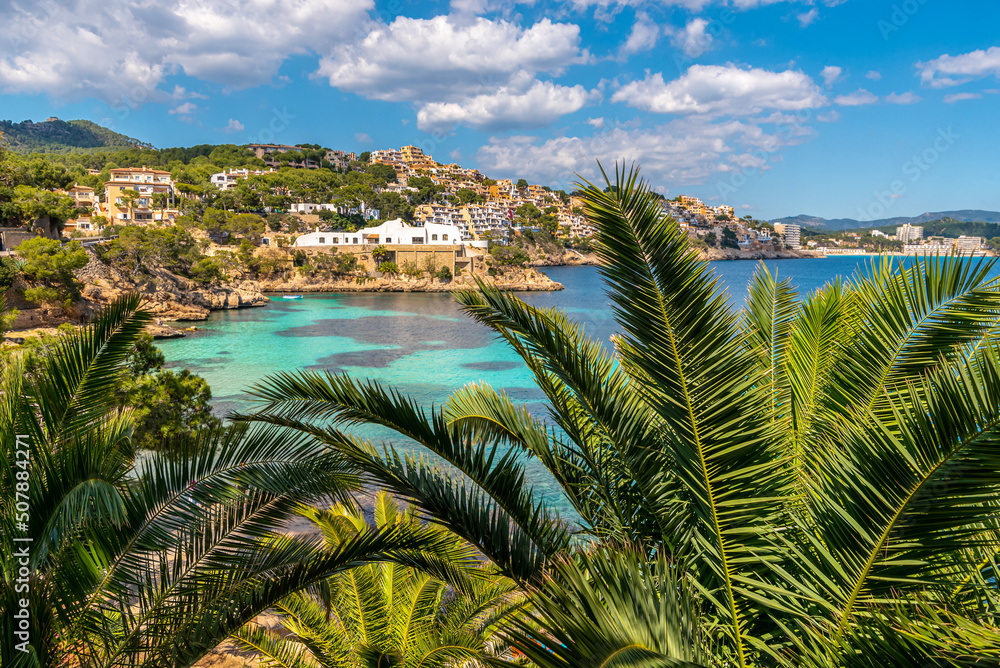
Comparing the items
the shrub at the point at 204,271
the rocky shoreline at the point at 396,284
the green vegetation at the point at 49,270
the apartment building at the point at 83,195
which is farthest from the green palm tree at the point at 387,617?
the apartment building at the point at 83,195

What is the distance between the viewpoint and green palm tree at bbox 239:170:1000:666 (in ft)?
7.01

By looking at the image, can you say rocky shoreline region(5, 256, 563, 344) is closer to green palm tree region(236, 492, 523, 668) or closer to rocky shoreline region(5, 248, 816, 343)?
rocky shoreline region(5, 248, 816, 343)

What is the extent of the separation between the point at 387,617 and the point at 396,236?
65.4 meters

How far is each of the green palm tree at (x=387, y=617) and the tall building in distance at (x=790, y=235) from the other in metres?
166

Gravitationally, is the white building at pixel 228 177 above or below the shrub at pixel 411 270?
above

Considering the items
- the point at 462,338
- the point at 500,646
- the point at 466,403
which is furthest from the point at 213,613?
the point at 462,338

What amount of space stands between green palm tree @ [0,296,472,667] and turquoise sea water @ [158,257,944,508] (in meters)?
10.3

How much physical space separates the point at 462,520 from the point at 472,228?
95.6 metres

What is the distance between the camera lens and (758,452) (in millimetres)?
2963

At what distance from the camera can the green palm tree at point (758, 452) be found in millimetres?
2137

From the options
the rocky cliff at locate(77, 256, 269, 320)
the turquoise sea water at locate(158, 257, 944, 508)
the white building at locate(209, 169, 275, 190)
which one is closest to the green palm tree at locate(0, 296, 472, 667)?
the turquoise sea water at locate(158, 257, 944, 508)

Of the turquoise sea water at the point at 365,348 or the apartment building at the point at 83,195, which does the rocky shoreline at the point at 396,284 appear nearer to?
the turquoise sea water at the point at 365,348

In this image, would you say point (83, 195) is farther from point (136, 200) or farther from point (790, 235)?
point (790, 235)

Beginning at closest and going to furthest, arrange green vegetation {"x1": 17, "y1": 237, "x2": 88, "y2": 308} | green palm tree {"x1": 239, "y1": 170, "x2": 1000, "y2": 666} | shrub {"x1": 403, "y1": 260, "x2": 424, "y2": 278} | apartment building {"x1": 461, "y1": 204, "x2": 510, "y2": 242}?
1. green palm tree {"x1": 239, "y1": 170, "x2": 1000, "y2": 666}
2. green vegetation {"x1": 17, "y1": 237, "x2": 88, "y2": 308}
3. shrub {"x1": 403, "y1": 260, "x2": 424, "y2": 278}
4. apartment building {"x1": 461, "y1": 204, "x2": 510, "y2": 242}
